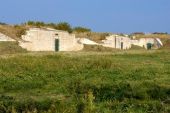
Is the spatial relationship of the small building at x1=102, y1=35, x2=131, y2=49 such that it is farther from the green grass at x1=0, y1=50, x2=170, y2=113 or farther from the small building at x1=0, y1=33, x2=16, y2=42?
the green grass at x1=0, y1=50, x2=170, y2=113

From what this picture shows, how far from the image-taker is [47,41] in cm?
4688

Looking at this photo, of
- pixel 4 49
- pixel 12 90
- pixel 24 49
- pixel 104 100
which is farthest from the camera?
pixel 24 49

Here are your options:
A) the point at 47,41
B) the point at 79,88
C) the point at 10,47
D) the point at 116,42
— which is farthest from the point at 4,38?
the point at 79,88

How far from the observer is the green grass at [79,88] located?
9.70 metres

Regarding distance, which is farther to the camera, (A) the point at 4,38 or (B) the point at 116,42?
(B) the point at 116,42

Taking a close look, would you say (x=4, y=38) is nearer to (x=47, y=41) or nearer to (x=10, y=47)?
(x=10, y=47)

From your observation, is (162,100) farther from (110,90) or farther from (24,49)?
(24,49)

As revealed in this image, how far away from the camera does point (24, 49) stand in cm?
4134

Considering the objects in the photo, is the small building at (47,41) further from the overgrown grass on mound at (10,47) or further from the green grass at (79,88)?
the green grass at (79,88)

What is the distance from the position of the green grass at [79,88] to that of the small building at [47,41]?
24105 millimetres

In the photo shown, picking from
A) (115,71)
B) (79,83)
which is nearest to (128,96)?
(79,83)

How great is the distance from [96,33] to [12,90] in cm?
5389

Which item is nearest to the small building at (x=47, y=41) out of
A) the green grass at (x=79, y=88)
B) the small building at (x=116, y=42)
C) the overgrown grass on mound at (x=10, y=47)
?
the overgrown grass on mound at (x=10, y=47)

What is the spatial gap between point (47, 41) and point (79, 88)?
3434 cm
